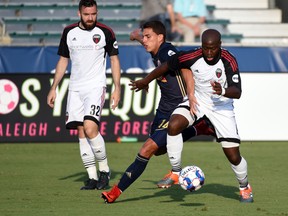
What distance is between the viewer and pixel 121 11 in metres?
22.6

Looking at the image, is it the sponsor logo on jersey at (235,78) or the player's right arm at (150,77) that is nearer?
the sponsor logo on jersey at (235,78)

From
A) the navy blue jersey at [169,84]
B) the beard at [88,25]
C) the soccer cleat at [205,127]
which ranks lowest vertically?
the soccer cleat at [205,127]

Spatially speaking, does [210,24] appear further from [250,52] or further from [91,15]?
[91,15]

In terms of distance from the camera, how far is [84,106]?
10.9m

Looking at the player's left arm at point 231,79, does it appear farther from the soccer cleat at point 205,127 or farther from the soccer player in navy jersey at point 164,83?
the soccer player in navy jersey at point 164,83

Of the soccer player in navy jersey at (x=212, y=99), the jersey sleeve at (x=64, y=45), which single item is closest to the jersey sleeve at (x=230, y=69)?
the soccer player in navy jersey at (x=212, y=99)

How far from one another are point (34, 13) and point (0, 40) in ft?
7.47

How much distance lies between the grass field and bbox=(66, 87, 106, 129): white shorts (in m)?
0.87

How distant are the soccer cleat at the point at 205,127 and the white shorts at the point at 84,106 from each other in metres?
1.36

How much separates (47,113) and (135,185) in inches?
243

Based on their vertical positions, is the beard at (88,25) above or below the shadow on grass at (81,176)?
above

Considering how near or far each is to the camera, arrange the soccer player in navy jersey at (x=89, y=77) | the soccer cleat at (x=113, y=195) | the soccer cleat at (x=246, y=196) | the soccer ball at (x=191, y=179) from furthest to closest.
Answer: the soccer player in navy jersey at (x=89, y=77)
the soccer cleat at (x=246, y=196)
the soccer cleat at (x=113, y=195)
the soccer ball at (x=191, y=179)

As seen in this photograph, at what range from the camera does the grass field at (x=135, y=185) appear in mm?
9156

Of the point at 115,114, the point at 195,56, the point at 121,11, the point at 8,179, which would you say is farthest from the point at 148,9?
the point at 195,56
